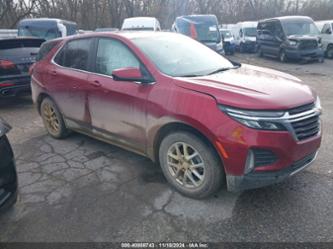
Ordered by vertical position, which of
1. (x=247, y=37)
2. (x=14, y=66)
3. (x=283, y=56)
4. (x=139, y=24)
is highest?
(x=139, y=24)

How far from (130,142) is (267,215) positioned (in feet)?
5.70

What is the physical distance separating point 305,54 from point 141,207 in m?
14.2

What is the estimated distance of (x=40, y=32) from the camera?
10906mm

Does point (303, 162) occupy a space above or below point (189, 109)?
below

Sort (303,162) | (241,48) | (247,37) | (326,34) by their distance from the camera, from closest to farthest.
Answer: (303,162), (326,34), (247,37), (241,48)

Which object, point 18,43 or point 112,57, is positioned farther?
point 18,43

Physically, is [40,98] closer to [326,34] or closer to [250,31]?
[326,34]

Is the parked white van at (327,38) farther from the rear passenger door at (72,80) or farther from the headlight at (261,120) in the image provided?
the headlight at (261,120)

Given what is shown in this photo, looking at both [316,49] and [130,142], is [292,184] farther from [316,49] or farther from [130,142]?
[316,49]

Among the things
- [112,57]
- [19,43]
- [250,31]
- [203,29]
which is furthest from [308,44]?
[112,57]

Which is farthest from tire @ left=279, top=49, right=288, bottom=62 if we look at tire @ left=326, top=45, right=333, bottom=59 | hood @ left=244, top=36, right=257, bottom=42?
hood @ left=244, top=36, right=257, bottom=42

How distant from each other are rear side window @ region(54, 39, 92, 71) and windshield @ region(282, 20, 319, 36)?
13.4 metres

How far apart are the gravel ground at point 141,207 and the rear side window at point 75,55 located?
1327 millimetres

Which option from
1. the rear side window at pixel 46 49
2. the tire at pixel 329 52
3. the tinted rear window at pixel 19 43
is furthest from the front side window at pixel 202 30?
the rear side window at pixel 46 49
